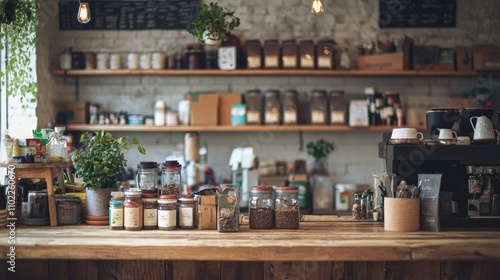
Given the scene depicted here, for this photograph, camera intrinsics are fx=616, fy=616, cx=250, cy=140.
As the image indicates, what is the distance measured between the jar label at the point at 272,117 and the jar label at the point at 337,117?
1.75 feet

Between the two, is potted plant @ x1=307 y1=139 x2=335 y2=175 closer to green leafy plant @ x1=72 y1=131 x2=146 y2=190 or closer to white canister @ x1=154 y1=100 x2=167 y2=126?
white canister @ x1=154 y1=100 x2=167 y2=126

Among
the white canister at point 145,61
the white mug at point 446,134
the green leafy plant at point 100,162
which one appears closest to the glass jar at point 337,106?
the white canister at point 145,61

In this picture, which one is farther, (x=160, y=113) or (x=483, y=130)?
(x=160, y=113)

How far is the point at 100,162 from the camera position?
10.7ft

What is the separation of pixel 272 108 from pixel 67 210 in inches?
118

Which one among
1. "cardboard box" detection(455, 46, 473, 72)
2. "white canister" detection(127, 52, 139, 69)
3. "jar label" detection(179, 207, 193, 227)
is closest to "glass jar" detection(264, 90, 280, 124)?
"white canister" detection(127, 52, 139, 69)

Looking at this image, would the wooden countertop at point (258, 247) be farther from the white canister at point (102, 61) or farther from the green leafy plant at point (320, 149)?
the white canister at point (102, 61)

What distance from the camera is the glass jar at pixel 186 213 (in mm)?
3111

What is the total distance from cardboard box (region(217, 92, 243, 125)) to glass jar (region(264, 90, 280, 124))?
0.26 meters

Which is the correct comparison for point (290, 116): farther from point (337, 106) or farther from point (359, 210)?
point (359, 210)

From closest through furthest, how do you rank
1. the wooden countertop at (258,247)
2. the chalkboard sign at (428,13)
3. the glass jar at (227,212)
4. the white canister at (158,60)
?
the wooden countertop at (258,247)
the glass jar at (227,212)
the white canister at (158,60)
the chalkboard sign at (428,13)

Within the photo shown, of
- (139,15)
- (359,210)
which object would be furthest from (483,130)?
(139,15)

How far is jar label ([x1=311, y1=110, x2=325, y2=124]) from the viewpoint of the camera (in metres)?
5.95

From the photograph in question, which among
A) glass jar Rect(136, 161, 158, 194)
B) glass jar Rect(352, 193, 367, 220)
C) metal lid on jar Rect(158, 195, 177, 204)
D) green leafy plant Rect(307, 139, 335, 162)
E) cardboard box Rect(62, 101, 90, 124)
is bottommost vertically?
glass jar Rect(352, 193, 367, 220)
